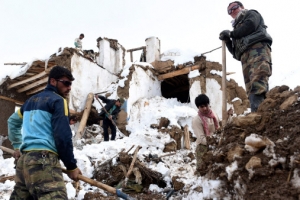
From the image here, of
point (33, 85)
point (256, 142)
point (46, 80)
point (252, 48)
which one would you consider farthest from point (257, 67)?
point (33, 85)

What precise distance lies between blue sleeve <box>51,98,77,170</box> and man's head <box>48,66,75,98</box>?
254 millimetres

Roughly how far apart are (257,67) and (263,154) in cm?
154

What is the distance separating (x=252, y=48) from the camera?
136 inches

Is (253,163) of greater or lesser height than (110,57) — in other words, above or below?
below

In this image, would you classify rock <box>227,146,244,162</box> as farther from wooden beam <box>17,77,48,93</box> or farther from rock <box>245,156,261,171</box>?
wooden beam <box>17,77,48,93</box>

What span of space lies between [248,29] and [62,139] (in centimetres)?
251

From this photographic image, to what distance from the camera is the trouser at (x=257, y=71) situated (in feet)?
10.7

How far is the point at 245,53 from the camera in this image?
3.55 m

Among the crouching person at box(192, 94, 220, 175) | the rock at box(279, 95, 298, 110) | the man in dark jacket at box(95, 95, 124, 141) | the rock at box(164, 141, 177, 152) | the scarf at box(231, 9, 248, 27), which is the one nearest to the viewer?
the rock at box(279, 95, 298, 110)

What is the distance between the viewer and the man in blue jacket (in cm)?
218

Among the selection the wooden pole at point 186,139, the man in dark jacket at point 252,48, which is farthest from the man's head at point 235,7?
the wooden pole at point 186,139

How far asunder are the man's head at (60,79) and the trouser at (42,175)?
62cm

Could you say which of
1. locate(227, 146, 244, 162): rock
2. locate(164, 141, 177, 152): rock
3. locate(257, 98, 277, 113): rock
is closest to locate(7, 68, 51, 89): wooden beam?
locate(164, 141, 177, 152): rock

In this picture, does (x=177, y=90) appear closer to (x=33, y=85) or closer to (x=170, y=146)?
(x=33, y=85)
